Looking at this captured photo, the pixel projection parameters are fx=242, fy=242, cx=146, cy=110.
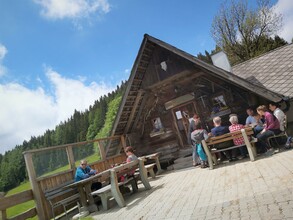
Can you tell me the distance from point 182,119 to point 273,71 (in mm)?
4937

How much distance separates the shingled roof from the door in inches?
132

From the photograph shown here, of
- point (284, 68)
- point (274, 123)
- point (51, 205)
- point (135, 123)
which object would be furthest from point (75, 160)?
point (284, 68)

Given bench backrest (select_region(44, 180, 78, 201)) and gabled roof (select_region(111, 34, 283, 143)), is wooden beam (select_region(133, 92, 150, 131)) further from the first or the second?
bench backrest (select_region(44, 180, 78, 201))

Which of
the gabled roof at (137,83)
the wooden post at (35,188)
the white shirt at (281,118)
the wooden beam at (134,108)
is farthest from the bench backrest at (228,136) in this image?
the wooden post at (35,188)

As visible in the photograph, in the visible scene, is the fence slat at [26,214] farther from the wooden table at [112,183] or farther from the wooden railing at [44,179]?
the wooden table at [112,183]

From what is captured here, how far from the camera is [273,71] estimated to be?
1164cm

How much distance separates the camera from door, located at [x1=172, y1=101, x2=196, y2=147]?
40.1 feet

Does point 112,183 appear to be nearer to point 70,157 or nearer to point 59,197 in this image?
point 59,197

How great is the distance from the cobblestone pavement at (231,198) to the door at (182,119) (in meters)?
5.38

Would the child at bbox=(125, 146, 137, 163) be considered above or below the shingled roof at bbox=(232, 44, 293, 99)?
below

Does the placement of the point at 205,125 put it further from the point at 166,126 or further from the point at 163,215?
the point at 163,215

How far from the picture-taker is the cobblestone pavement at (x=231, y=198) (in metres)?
3.68

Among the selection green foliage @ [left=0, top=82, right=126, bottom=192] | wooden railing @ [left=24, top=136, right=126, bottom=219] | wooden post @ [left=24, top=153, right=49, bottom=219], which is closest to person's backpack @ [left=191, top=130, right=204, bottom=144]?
wooden railing @ [left=24, top=136, right=126, bottom=219]

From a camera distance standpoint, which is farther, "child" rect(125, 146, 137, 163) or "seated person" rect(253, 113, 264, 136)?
"child" rect(125, 146, 137, 163)
